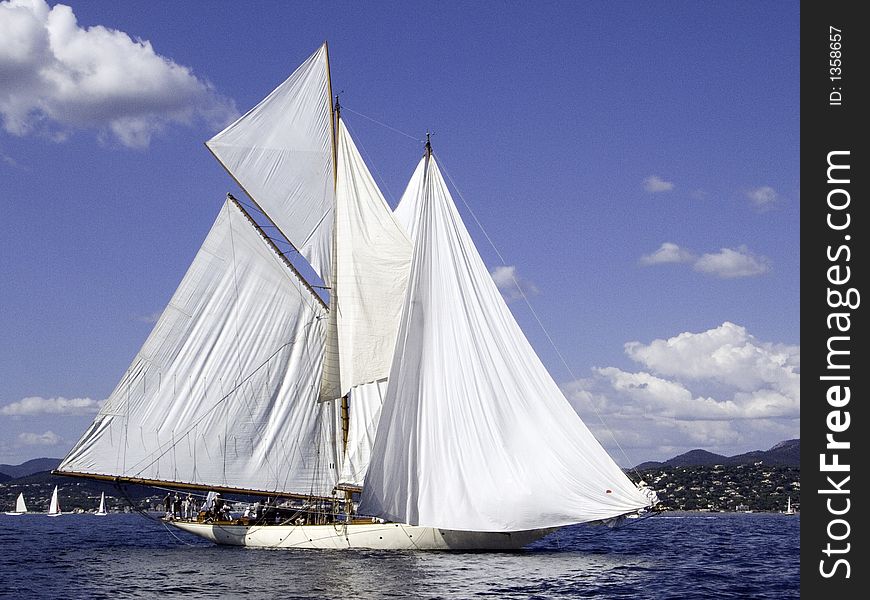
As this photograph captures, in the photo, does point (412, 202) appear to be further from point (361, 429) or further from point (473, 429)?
point (473, 429)

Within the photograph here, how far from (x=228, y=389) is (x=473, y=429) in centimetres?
1522

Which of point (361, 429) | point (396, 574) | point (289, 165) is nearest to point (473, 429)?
point (396, 574)

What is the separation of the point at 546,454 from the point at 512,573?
19.8 ft

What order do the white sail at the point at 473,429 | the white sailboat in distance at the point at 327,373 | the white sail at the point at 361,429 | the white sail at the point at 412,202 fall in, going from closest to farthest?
the white sail at the point at 473,429, the white sailboat in distance at the point at 327,373, the white sail at the point at 361,429, the white sail at the point at 412,202

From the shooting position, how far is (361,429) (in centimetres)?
5719

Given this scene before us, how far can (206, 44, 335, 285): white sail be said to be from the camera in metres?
57.3

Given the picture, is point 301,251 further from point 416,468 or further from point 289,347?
point 416,468

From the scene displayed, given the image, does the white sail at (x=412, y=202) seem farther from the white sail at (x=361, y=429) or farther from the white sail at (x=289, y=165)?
the white sail at (x=361, y=429)

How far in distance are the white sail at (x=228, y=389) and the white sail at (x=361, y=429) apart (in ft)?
4.03

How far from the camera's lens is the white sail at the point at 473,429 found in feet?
155

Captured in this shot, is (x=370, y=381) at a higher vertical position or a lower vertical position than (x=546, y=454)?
higher

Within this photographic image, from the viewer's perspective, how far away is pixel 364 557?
49.6 metres

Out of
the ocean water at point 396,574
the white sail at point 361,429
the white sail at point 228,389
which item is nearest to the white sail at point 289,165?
the white sail at point 228,389
